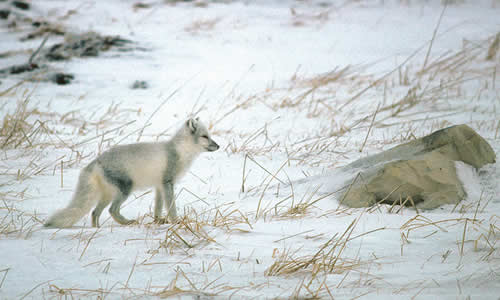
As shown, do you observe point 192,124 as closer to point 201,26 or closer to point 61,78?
point 61,78

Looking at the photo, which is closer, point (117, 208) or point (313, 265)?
point (313, 265)

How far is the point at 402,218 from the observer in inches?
90.7

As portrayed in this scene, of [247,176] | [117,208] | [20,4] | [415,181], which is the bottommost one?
[247,176]

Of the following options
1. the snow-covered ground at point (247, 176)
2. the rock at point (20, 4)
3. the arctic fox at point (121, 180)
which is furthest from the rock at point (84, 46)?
the arctic fox at point (121, 180)

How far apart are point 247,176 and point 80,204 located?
4.23 ft

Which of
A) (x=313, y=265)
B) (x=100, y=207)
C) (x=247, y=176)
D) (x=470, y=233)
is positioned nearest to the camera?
(x=313, y=265)

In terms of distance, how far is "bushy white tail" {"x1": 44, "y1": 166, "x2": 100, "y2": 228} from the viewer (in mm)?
2137

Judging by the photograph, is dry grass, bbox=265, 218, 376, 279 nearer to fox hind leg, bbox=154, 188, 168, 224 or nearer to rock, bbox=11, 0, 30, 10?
fox hind leg, bbox=154, 188, 168, 224

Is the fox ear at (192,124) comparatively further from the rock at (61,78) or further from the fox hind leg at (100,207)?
the rock at (61,78)

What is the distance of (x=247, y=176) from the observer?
3.16m

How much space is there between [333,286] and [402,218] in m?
0.92

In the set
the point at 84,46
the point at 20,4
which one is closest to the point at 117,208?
the point at 84,46

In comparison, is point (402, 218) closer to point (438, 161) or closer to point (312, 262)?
point (438, 161)

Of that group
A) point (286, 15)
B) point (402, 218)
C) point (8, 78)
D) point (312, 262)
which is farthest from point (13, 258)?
point (286, 15)
